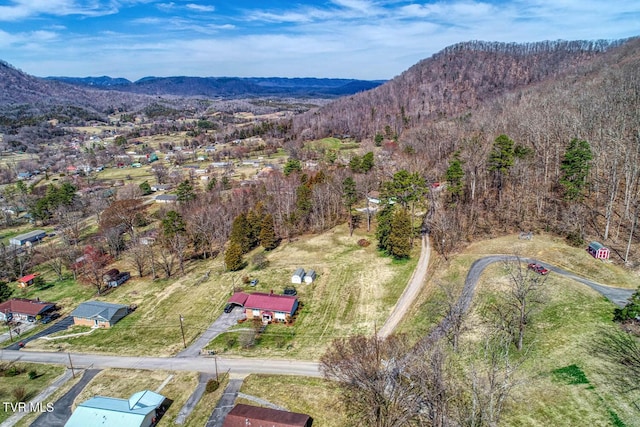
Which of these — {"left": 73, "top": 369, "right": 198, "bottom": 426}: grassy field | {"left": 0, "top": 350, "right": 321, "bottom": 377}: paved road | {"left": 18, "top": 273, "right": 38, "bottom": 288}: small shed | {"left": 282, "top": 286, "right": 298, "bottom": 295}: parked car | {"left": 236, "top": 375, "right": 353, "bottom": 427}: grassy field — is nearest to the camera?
{"left": 236, "top": 375, "right": 353, "bottom": 427}: grassy field

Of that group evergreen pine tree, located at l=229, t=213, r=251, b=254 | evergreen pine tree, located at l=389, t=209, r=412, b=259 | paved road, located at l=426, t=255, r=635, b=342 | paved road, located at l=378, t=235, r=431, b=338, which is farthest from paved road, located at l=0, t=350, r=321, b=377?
evergreen pine tree, located at l=229, t=213, r=251, b=254

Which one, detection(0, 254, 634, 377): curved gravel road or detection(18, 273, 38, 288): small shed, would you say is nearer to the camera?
detection(0, 254, 634, 377): curved gravel road

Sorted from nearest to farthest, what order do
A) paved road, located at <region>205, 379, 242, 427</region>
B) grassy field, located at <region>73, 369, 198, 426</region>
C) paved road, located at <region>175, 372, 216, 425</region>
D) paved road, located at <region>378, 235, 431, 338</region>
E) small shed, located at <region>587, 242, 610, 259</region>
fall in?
paved road, located at <region>205, 379, 242, 427</region>
paved road, located at <region>175, 372, 216, 425</region>
grassy field, located at <region>73, 369, 198, 426</region>
paved road, located at <region>378, 235, 431, 338</region>
small shed, located at <region>587, 242, 610, 259</region>

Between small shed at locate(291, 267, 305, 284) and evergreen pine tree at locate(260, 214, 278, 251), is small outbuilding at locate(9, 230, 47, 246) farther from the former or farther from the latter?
small shed at locate(291, 267, 305, 284)

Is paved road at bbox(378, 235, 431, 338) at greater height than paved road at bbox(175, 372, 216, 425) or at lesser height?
greater

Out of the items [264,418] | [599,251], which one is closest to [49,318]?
[264,418]

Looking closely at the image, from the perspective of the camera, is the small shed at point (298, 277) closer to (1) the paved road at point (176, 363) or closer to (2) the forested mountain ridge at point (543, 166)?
(1) the paved road at point (176, 363)

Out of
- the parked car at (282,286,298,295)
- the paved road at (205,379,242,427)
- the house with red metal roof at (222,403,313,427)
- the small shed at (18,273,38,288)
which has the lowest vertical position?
the small shed at (18,273,38,288)
